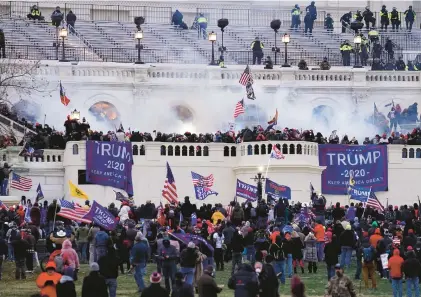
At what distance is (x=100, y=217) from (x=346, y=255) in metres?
7.05

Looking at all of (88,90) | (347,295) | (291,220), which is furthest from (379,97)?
(347,295)

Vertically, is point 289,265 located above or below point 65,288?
above

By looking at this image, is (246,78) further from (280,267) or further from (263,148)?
(280,267)

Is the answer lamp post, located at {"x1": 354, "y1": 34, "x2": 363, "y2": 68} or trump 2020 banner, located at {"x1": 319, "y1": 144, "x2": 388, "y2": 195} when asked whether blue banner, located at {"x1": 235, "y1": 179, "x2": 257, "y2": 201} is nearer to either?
trump 2020 banner, located at {"x1": 319, "y1": 144, "x2": 388, "y2": 195}

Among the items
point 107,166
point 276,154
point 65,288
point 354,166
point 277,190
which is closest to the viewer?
point 65,288

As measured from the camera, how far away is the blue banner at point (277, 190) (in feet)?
221

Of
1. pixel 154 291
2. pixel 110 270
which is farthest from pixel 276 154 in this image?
pixel 154 291

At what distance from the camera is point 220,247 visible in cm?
5338

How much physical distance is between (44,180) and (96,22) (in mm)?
23643

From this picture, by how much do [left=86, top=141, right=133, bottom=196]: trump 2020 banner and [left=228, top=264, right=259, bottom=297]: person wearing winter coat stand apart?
31205mm

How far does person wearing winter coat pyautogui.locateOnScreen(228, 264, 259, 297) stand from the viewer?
38938 millimetres

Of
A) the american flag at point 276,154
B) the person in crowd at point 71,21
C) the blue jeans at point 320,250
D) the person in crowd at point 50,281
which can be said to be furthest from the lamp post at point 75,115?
the person in crowd at point 50,281

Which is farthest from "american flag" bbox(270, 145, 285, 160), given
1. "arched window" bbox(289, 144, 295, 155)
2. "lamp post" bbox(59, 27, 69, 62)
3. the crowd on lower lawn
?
"lamp post" bbox(59, 27, 69, 62)

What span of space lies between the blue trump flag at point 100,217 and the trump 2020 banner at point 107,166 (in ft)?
61.6
